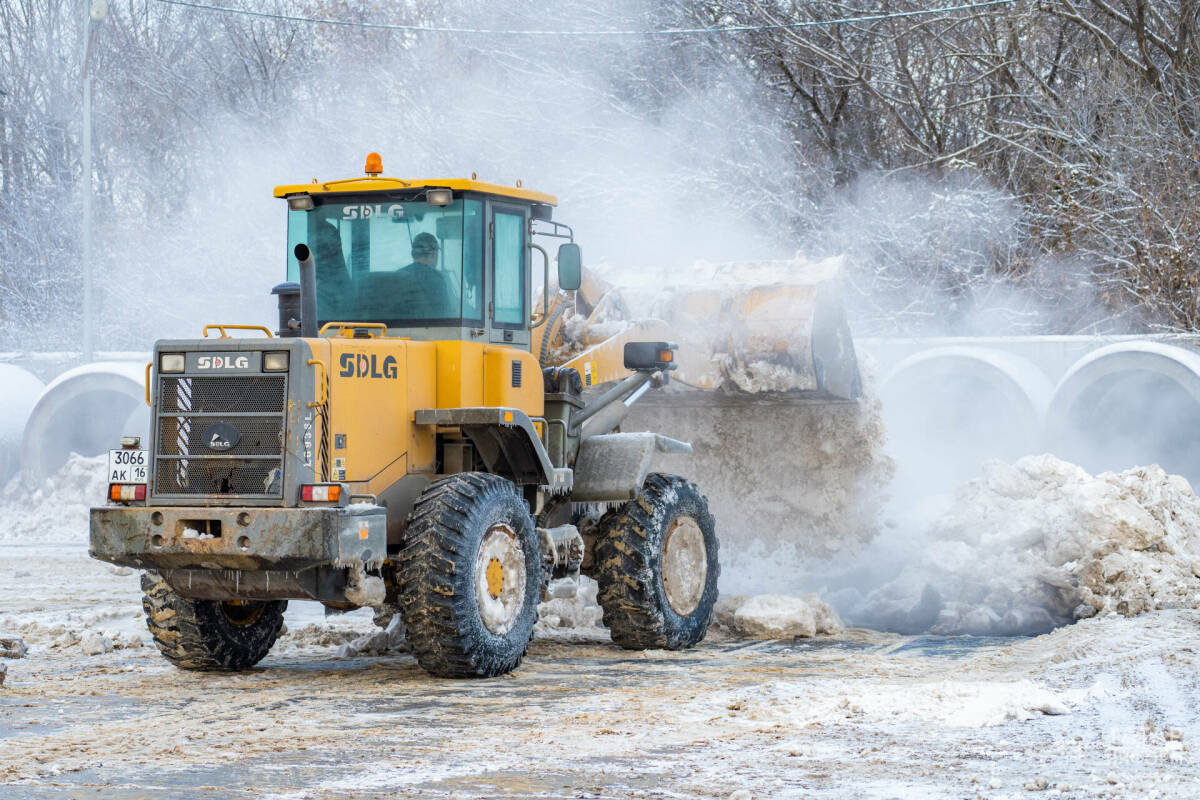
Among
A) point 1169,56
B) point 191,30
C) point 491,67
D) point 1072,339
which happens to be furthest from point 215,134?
point 1072,339

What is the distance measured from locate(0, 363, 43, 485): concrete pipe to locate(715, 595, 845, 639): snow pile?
1058 centimetres

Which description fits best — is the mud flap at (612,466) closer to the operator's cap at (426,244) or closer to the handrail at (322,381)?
the operator's cap at (426,244)

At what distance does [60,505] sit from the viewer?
16125mm

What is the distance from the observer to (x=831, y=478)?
11.1 meters

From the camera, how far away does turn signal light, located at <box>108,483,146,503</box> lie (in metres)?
7.20

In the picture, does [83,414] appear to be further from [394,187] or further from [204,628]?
[394,187]

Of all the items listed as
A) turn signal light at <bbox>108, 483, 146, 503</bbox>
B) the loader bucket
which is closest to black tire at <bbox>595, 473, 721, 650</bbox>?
the loader bucket

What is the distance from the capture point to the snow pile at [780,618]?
30.5 ft

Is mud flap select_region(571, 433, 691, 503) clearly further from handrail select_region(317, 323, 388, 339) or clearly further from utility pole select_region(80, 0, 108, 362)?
utility pole select_region(80, 0, 108, 362)

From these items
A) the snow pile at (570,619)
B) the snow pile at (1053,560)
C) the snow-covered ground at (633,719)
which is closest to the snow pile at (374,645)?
the snow-covered ground at (633,719)

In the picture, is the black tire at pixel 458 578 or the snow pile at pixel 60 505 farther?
the snow pile at pixel 60 505

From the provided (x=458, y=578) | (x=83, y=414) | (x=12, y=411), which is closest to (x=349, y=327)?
(x=458, y=578)

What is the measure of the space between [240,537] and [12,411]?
1176 centimetres

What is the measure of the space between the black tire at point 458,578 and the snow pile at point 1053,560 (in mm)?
3344
